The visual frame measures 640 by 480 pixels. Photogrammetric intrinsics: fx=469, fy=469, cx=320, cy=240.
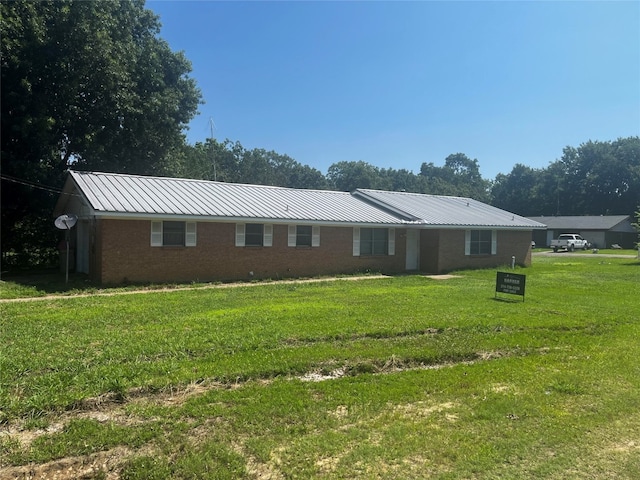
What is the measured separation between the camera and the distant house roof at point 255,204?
15.8m

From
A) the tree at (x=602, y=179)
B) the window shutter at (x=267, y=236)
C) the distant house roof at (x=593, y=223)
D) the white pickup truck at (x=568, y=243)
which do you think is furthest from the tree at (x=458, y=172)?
the window shutter at (x=267, y=236)

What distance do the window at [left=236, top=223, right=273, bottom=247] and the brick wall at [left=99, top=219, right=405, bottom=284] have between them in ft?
0.58

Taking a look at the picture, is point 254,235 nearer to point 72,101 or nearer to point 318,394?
point 72,101

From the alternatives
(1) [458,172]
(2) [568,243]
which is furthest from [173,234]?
(1) [458,172]

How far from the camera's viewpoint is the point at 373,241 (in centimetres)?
2089

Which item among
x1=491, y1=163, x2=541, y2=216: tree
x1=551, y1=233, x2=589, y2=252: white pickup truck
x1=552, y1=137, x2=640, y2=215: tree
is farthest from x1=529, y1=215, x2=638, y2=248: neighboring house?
x1=491, y1=163, x2=541, y2=216: tree

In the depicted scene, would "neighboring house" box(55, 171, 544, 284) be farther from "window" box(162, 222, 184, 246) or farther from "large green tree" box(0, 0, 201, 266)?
"large green tree" box(0, 0, 201, 266)

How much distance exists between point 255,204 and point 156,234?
14.6 feet

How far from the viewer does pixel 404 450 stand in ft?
13.0

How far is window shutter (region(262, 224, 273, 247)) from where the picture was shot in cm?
1794

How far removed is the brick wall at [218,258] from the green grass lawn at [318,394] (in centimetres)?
504

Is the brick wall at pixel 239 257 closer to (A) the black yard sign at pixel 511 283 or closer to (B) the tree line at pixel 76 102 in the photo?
(A) the black yard sign at pixel 511 283

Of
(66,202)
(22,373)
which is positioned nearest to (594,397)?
(22,373)

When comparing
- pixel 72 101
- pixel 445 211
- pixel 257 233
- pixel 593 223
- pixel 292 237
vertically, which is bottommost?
pixel 292 237
